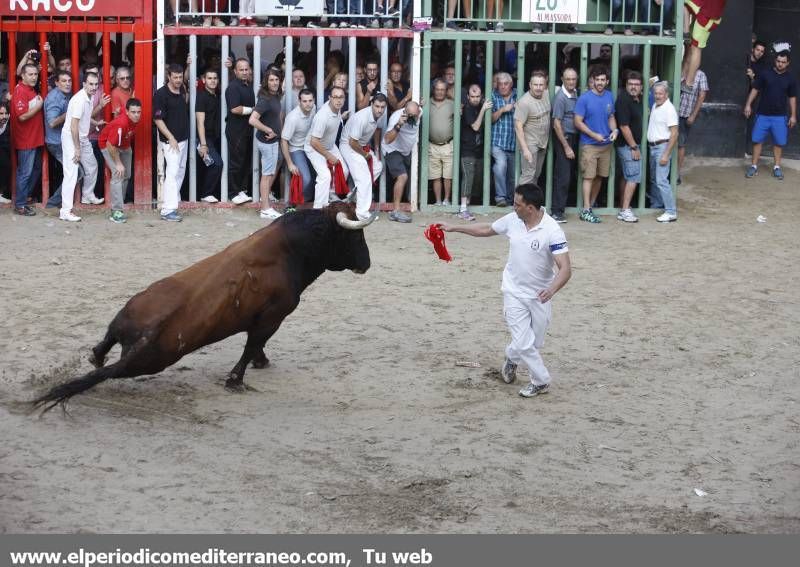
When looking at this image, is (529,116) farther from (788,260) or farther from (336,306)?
(336,306)

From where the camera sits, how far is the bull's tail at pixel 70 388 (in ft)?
30.8

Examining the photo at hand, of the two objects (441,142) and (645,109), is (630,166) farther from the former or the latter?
(441,142)

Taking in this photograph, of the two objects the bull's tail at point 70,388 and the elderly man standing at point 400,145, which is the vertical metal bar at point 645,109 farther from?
the bull's tail at point 70,388

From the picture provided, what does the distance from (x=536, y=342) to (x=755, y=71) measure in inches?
395

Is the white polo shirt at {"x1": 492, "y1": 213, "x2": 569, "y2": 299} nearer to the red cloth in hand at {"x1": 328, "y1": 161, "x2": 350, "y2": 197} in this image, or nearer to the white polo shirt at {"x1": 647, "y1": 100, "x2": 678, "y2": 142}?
the red cloth in hand at {"x1": 328, "y1": 161, "x2": 350, "y2": 197}

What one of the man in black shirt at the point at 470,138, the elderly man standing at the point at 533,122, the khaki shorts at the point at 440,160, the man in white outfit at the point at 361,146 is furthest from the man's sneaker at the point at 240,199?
the elderly man standing at the point at 533,122

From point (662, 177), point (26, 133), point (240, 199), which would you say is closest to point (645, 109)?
point (662, 177)

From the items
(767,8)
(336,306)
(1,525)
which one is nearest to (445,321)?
(336,306)

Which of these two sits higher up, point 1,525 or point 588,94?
point 588,94

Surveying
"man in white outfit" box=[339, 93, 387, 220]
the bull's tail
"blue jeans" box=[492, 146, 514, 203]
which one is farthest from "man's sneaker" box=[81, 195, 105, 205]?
the bull's tail

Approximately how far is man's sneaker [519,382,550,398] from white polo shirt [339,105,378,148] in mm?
7004

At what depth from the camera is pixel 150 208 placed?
17.5 metres

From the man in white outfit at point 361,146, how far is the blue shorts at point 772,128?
559 cm

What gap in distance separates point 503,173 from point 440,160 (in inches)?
32.3
